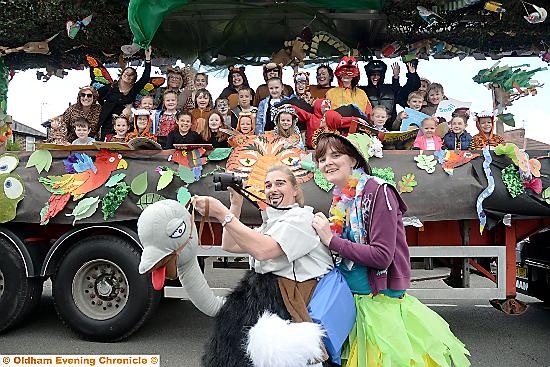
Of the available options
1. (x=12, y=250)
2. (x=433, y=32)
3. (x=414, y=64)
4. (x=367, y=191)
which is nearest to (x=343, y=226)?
(x=367, y=191)

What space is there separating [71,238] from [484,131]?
14.5 feet

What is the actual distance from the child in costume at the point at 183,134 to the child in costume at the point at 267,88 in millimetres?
1249

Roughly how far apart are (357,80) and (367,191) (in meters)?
4.52

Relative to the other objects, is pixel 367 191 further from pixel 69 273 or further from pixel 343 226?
pixel 69 273

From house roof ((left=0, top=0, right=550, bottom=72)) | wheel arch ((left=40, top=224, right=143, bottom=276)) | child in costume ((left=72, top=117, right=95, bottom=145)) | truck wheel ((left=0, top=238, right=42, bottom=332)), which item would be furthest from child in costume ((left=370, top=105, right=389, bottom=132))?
truck wheel ((left=0, top=238, right=42, bottom=332))

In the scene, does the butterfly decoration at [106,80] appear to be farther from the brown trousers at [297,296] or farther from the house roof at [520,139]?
the brown trousers at [297,296]

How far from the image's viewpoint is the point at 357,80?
23.2ft

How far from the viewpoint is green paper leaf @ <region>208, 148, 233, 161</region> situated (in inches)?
216

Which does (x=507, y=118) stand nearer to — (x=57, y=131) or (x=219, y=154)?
(x=219, y=154)

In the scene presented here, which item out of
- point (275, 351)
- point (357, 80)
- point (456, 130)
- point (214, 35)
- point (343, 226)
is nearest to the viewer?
→ point (275, 351)

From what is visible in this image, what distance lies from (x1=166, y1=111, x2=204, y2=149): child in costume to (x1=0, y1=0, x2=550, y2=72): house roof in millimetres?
2415

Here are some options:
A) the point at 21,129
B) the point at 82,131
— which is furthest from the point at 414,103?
the point at 21,129

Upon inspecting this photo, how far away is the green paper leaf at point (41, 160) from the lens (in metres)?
5.70

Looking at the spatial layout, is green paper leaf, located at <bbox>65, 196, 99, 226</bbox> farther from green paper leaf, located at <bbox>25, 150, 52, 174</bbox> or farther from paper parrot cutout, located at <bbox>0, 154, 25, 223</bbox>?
paper parrot cutout, located at <bbox>0, 154, 25, 223</bbox>
